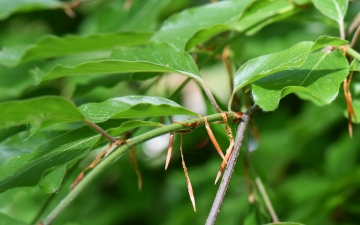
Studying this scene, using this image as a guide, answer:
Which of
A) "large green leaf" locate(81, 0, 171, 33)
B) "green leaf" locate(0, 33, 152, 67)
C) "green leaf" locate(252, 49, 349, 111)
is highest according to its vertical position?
"green leaf" locate(252, 49, 349, 111)

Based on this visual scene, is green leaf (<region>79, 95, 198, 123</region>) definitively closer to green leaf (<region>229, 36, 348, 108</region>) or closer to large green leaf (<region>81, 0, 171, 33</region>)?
green leaf (<region>229, 36, 348, 108</region>)

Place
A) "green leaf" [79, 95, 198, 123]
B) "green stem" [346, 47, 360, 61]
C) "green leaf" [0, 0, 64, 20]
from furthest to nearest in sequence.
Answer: "green leaf" [0, 0, 64, 20] < "green stem" [346, 47, 360, 61] < "green leaf" [79, 95, 198, 123]

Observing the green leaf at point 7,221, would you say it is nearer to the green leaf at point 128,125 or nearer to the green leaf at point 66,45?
the green leaf at point 128,125

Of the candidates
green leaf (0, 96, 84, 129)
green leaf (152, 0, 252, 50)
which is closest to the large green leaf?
green leaf (152, 0, 252, 50)

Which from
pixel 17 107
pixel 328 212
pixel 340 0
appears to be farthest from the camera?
pixel 328 212

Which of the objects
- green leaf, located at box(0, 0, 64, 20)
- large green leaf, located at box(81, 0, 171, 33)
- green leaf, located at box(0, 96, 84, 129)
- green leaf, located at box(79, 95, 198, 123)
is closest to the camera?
green leaf, located at box(0, 96, 84, 129)

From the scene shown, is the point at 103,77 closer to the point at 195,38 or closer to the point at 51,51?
the point at 51,51

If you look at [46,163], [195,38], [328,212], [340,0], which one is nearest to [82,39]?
[195,38]

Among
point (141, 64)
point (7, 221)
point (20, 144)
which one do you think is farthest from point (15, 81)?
point (141, 64)
